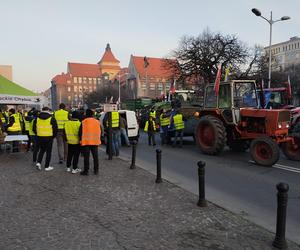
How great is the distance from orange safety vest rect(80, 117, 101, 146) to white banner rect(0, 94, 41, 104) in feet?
16.2

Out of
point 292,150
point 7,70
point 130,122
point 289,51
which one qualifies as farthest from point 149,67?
point 292,150

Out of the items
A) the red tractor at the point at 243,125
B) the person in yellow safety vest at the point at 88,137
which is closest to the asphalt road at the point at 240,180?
the red tractor at the point at 243,125

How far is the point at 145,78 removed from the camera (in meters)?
93.6

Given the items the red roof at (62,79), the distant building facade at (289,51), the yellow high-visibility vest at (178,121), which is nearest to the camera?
the yellow high-visibility vest at (178,121)

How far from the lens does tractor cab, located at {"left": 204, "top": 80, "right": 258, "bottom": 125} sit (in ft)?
36.7

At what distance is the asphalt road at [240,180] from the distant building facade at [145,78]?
81379 millimetres

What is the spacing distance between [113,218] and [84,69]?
140318mm

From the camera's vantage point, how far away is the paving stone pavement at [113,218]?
14.1 feet

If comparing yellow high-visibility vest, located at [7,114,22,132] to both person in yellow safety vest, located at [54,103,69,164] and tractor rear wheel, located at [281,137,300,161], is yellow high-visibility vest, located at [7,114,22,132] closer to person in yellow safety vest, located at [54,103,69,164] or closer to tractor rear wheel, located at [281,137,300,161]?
person in yellow safety vest, located at [54,103,69,164]

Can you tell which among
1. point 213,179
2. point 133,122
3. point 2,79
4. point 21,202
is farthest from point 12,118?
point 213,179

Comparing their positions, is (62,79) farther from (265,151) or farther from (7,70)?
(265,151)

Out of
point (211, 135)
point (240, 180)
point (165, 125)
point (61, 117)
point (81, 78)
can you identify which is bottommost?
point (240, 180)

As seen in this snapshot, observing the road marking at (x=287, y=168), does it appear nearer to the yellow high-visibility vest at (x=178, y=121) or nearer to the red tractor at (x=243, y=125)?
the red tractor at (x=243, y=125)

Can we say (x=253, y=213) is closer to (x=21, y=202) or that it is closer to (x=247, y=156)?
(x=21, y=202)
